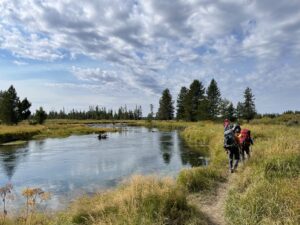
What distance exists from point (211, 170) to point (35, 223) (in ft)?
22.0

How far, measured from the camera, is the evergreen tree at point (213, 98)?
6938 cm

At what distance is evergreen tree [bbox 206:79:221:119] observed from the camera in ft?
228

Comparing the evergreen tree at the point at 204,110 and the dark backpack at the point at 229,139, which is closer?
the dark backpack at the point at 229,139

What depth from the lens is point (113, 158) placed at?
74.0ft

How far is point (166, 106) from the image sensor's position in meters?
94.1

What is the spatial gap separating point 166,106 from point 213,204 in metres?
85.4

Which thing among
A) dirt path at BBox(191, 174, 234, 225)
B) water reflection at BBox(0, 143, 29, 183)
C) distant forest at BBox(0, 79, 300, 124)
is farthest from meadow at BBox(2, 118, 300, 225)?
distant forest at BBox(0, 79, 300, 124)

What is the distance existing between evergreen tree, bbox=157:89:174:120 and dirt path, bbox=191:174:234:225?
83564 mm

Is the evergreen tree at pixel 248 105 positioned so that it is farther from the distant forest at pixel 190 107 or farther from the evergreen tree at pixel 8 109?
the evergreen tree at pixel 8 109

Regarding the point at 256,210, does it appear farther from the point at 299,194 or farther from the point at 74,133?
the point at 74,133

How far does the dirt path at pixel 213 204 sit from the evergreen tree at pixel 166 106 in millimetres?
83564

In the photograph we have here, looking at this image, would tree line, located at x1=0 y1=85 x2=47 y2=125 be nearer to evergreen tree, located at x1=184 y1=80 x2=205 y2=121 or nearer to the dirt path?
evergreen tree, located at x1=184 y1=80 x2=205 y2=121

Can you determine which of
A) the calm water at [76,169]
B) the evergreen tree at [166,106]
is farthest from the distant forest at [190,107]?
the calm water at [76,169]

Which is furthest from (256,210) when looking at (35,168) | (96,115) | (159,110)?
(96,115)
